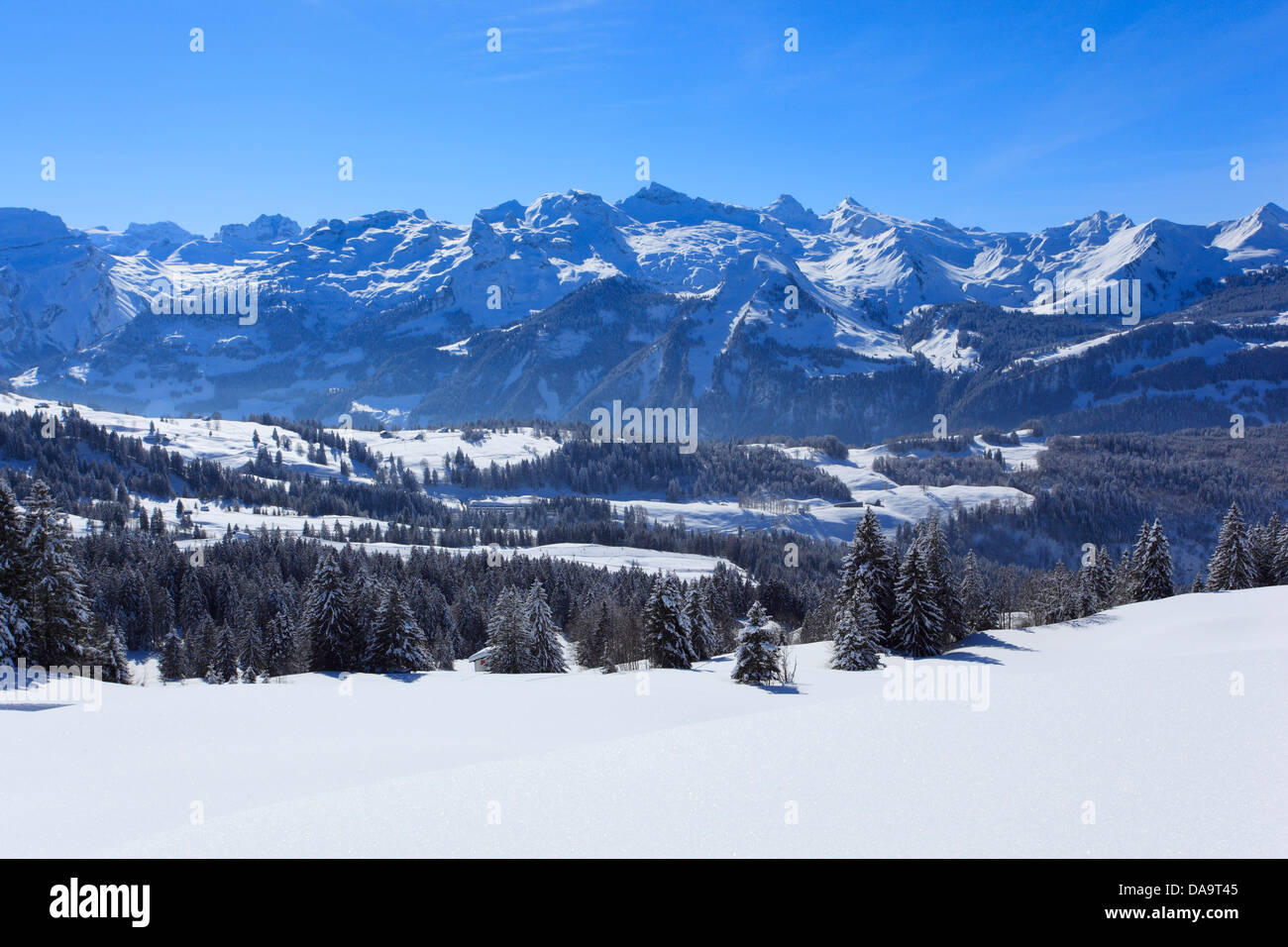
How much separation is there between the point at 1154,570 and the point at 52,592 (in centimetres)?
7300

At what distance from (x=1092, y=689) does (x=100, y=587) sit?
96.8 metres

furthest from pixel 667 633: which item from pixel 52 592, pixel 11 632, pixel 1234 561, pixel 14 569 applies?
pixel 1234 561

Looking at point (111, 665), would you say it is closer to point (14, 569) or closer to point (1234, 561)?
point (14, 569)

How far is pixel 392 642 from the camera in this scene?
131ft

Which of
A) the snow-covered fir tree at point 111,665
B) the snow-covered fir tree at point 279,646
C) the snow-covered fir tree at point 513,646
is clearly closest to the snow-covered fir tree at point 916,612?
the snow-covered fir tree at point 513,646

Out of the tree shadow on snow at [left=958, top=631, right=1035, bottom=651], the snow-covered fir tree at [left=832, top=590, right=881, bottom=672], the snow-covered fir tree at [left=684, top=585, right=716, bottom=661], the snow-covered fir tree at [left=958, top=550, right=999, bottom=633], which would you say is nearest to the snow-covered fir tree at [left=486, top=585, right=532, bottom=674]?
the snow-covered fir tree at [left=684, top=585, right=716, bottom=661]

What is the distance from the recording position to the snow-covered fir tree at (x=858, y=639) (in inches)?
1454

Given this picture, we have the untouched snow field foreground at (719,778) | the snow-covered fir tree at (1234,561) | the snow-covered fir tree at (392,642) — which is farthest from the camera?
the snow-covered fir tree at (1234,561)

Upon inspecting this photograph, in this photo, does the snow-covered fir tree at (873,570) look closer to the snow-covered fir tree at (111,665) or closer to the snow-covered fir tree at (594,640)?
the snow-covered fir tree at (594,640)

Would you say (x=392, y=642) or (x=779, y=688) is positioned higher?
(x=779, y=688)

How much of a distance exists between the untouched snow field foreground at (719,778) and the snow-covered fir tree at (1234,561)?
48.2m
